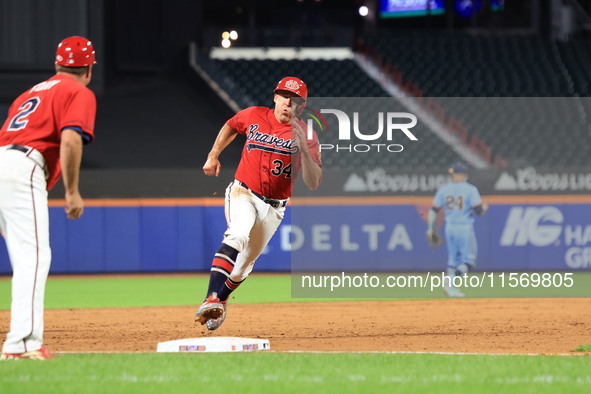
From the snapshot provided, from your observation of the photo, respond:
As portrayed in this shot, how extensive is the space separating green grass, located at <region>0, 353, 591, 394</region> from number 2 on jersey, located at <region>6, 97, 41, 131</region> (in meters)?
1.22

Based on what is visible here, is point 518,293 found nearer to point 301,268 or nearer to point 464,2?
point 301,268

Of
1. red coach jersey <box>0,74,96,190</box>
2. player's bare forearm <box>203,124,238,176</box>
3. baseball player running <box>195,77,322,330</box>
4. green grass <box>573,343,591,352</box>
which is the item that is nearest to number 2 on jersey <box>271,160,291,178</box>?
baseball player running <box>195,77,322,330</box>

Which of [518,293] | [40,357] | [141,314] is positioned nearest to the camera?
[40,357]

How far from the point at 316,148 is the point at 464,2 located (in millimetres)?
18673

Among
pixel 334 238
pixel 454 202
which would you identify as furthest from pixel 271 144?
pixel 334 238

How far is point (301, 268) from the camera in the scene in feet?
35.2

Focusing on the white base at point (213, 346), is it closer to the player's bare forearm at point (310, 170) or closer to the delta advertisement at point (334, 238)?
the player's bare forearm at point (310, 170)

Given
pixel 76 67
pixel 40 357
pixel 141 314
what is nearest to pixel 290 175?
pixel 76 67

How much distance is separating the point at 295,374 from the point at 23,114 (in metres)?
1.98

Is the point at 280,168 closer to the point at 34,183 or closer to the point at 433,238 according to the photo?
the point at 34,183

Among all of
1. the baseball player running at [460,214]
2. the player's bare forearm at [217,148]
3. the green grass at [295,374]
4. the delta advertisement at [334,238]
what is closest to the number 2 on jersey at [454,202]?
the baseball player running at [460,214]

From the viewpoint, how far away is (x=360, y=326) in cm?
692

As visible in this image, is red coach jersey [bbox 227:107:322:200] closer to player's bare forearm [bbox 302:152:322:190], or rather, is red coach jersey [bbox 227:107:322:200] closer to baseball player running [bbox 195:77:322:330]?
baseball player running [bbox 195:77:322:330]

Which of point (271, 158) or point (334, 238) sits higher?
point (271, 158)
